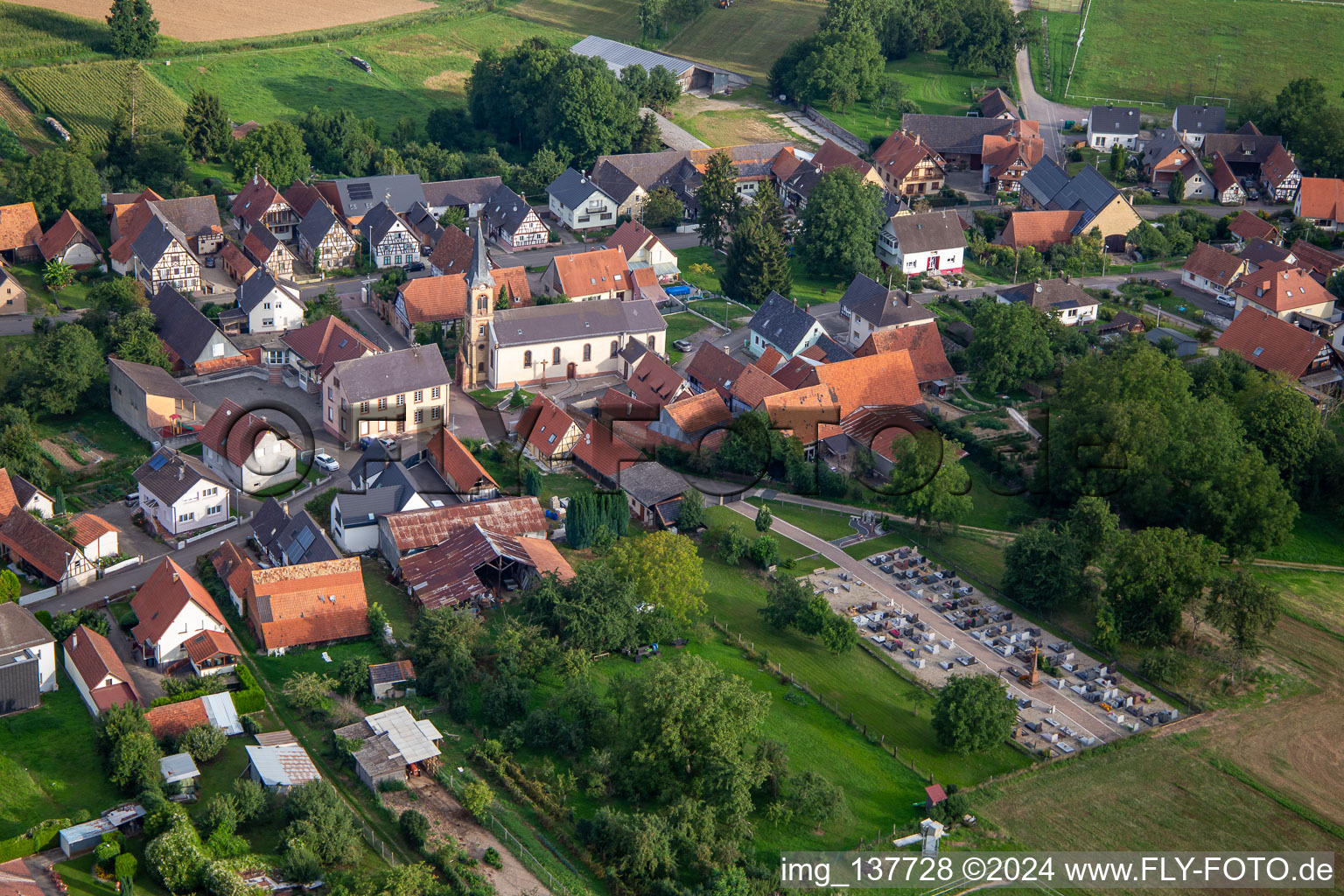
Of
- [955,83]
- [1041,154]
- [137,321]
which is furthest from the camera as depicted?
[955,83]

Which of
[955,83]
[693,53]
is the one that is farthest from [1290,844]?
[693,53]

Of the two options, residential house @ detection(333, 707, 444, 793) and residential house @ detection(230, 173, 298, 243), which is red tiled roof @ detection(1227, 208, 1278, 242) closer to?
residential house @ detection(230, 173, 298, 243)

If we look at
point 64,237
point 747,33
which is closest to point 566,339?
point 64,237

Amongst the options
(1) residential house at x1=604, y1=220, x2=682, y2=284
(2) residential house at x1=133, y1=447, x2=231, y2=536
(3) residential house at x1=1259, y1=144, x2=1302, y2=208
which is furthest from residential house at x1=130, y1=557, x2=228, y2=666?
(3) residential house at x1=1259, y1=144, x2=1302, y2=208

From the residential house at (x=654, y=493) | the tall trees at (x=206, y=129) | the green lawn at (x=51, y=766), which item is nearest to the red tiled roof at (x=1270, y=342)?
the residential house at (x=654, y=493)

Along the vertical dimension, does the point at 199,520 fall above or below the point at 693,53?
below

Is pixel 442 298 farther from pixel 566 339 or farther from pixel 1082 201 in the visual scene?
pixel 1082 201

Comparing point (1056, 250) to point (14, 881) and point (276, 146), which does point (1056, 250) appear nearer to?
point (276, 146)
